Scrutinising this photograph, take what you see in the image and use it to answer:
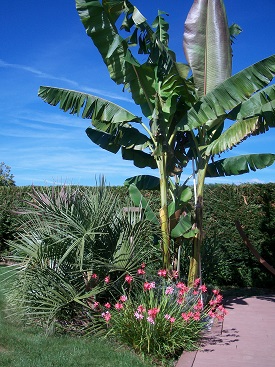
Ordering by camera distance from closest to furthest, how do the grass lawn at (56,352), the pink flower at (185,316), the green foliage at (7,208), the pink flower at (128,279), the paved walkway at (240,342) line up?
the grass lawn at (56,352) → the paved walkway at (240,342) → the pink flower at (185,316) → the pink flower at (128,279) → the green foliage at (7,208)

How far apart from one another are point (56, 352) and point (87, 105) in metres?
4.74

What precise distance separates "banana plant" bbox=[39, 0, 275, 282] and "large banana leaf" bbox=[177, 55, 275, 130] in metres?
0.02

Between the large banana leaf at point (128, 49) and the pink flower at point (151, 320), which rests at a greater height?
the large banana leaf at point (128, 49)

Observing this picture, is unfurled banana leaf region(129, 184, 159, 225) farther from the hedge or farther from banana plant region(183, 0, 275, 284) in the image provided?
the hedge

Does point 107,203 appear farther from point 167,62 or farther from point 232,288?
point 232,288

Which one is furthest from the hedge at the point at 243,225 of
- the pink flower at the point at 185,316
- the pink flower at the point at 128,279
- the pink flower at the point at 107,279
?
the pink flower at the point at 185,316

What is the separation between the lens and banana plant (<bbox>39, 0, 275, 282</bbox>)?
8305 mm

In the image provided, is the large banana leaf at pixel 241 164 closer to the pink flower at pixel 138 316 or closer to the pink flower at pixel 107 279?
the pink flower at pixel 107 279

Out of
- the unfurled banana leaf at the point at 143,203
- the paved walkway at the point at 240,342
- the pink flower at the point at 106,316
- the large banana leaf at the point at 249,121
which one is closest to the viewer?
the paved walkway at the point at 240,342

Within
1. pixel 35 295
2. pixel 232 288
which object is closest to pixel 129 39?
pixel 35 295

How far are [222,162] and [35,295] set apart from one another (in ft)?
14.6

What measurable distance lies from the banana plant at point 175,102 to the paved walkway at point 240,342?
1.28 m

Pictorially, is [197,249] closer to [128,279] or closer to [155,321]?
[128,279]

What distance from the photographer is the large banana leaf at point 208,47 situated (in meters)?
9.38
